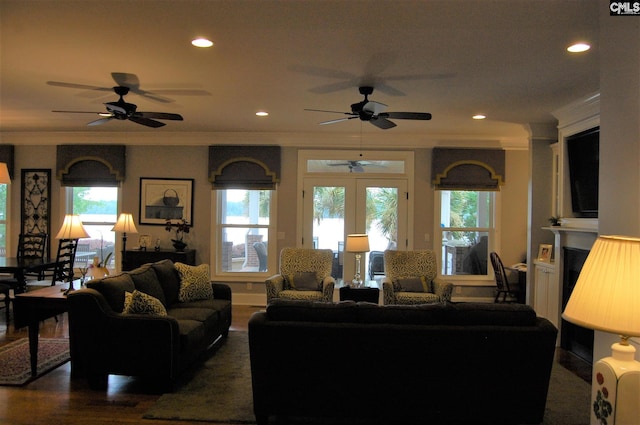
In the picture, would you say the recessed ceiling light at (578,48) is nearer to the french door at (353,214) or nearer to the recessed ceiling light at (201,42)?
the recessed ceiling light at (201,42)

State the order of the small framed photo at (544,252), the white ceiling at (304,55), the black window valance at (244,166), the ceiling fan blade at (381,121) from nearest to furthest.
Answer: the white ceiling at (304,55) < the ceiling fan blade at (381,121) < the small framed photo at (544,252) < the black window valance at (244,166)

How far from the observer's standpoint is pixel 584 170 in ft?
15.7

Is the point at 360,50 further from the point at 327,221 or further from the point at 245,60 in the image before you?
the point at 327,221

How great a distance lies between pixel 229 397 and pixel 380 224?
4.25 m

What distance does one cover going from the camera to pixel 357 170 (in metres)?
7.26

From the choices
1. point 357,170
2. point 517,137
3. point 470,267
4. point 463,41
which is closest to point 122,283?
point 463,41

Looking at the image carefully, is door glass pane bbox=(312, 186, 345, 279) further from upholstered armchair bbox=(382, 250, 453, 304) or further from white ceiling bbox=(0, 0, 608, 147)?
white ceiling bbox=(0, 0, 608, 147)

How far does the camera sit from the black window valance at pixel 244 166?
7184mm

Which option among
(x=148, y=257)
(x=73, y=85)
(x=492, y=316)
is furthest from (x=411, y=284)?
(x=73, y=85)

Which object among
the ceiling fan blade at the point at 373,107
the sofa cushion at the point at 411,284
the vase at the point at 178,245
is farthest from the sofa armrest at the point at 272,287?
the ceiling fan blade at the point at 373,107

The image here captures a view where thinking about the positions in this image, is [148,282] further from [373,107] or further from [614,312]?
[614,312]

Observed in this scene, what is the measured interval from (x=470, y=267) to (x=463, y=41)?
193 inches

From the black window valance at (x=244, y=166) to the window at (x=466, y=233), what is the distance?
2773 millimetres

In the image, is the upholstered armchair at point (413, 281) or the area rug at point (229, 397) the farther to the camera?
the upholstered armchair at point (413, 281)
